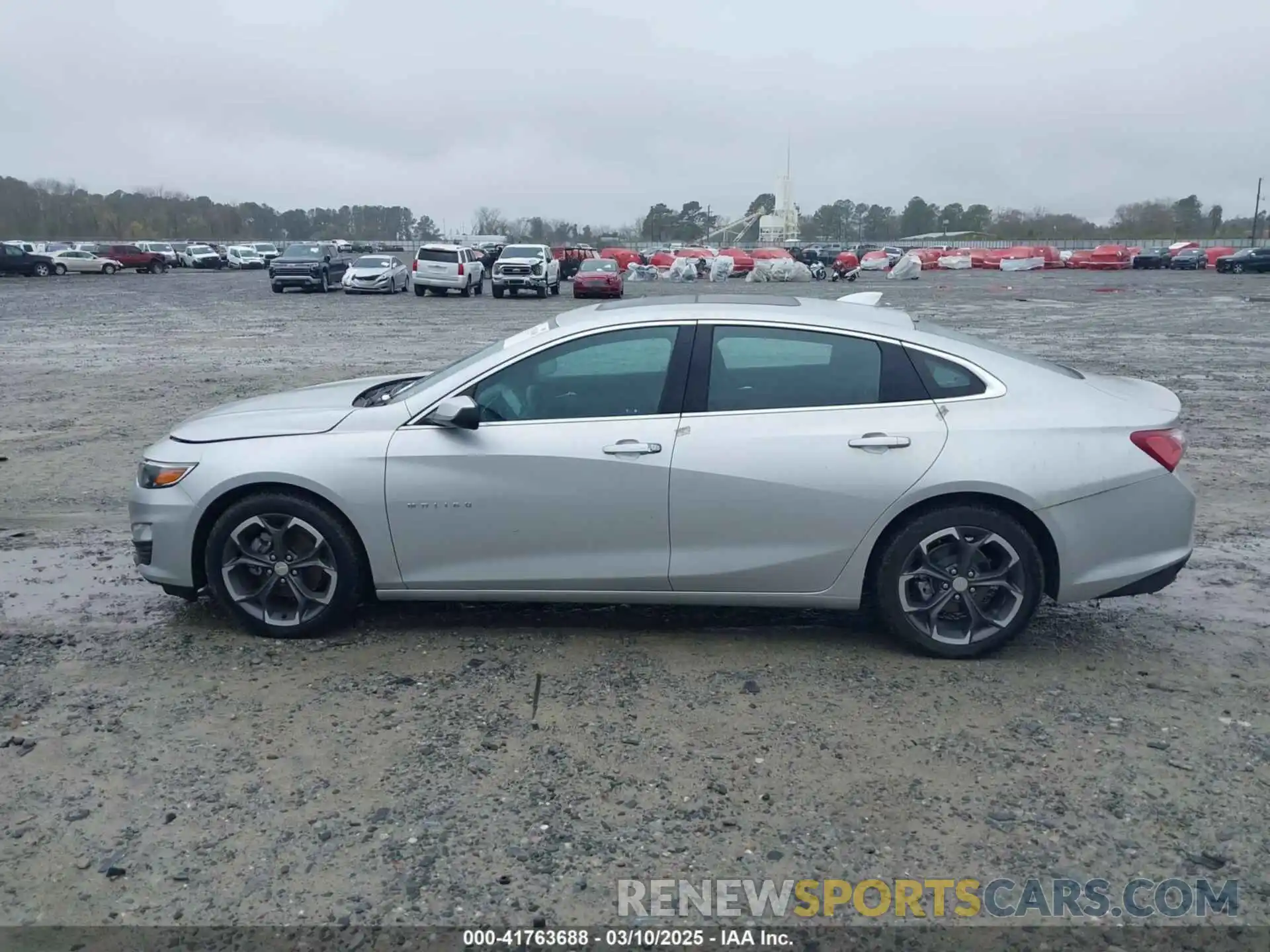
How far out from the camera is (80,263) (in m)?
55.5

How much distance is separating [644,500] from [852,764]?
57.8 inches

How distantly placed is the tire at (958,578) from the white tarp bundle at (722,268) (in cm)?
5150

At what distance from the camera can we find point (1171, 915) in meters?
3.05

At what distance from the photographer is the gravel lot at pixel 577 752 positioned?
3254 mm

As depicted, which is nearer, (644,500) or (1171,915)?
(1171,915)

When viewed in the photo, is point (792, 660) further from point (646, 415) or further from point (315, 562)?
point (315, 562)

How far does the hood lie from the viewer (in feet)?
16.5

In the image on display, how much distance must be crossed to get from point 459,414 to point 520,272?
32.1 meters

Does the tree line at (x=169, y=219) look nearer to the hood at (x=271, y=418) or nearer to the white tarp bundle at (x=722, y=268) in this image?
the white tarp bundle at (x=722, y=268)

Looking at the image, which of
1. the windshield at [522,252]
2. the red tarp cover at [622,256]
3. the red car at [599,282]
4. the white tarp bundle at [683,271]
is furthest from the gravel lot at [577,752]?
the red tarp cover at [622,256]

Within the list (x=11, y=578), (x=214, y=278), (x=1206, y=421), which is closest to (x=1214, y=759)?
(x=11, y=578)

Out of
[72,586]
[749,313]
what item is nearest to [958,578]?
[749,313]

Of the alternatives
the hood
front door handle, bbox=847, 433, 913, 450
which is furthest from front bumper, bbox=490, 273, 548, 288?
front door handle, bbox=847, 433, 913, 450

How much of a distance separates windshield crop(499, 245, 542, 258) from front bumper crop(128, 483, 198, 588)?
32469mm
